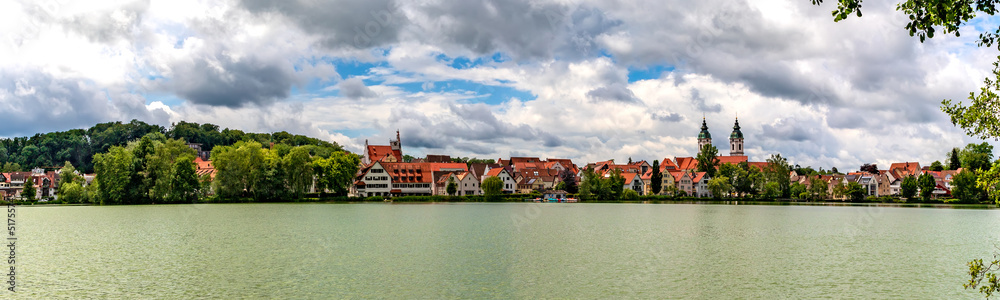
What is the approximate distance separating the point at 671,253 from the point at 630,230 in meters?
13.4

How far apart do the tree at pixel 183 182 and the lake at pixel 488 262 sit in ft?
135

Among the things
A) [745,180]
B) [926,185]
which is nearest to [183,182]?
[745,180]

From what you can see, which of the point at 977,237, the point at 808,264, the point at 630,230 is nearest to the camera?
the point at 808,264

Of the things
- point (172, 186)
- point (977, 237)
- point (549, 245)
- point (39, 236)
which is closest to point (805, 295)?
point (549, 245)

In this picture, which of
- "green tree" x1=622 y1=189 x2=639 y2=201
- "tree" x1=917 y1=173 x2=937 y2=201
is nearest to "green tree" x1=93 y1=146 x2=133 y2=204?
"green tree" x1=622 y1=189 x2=639 y2=201

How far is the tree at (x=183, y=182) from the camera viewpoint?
82.6 metres

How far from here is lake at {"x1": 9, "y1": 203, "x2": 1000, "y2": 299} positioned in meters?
19.1

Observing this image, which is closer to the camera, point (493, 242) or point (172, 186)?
point (493, 242)

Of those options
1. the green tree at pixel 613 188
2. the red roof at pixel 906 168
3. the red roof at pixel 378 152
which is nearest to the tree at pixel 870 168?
the red roof at pixel 906 168

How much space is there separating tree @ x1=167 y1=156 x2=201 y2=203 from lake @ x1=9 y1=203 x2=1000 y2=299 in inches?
1625

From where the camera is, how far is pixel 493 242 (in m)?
33.1

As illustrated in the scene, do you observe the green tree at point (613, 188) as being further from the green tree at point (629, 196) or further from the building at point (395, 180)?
the building at point (395, 180)

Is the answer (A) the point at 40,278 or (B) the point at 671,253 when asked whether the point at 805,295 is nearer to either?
(B) the point at 671,253

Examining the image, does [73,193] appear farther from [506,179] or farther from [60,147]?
[60,147]
